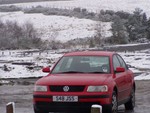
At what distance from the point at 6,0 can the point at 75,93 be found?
137 meters

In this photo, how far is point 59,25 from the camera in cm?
9512

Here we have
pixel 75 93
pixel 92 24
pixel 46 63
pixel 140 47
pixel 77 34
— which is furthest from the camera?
pixel 92 24

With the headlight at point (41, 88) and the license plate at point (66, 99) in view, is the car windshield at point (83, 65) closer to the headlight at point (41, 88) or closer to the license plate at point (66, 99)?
the headlight at point (41, 88)

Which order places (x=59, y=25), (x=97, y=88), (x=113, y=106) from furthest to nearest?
(x=59, y=25), (x=113, y=106), (x=97, y=88)

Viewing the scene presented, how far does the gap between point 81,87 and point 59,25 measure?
8443cm

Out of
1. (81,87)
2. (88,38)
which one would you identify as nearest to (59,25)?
(88,38)

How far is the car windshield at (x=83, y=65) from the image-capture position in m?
12.1

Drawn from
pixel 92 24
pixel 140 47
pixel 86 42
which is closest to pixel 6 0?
pixel 92 24

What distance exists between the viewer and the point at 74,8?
371 ft

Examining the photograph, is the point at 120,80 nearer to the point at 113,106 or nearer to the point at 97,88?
the point at 113,106

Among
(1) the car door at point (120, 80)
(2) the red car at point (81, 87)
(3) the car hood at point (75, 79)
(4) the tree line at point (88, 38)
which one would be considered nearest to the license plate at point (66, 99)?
(2) the red car at point (81, 87)

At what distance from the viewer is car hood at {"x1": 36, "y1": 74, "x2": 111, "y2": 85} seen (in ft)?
36.3

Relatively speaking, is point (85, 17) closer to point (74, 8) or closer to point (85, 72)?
point (74, 8)

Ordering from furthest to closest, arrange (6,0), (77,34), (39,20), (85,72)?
(6,0)
(39,20)
(77,34)
(85,72)
